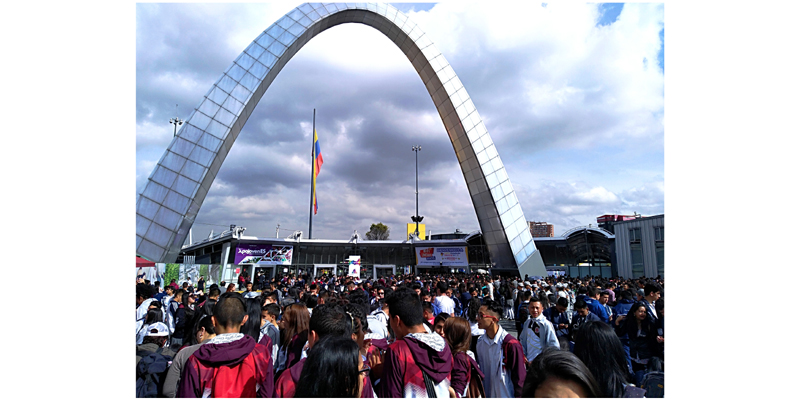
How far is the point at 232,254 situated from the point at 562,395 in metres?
33.8

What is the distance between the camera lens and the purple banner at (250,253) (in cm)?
2930

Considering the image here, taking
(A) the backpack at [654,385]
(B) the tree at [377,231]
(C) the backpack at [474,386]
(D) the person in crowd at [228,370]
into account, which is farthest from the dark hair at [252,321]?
(B) the tree at [377,231]

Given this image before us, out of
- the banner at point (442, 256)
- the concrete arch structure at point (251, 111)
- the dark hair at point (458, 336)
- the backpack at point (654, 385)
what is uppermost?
the concrete arch structure at point (251, 111)

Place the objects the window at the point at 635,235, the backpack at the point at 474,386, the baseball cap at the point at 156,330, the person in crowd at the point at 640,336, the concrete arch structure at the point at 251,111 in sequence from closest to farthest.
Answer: the backpack at the point at 474,386 < the baseball cap at the point at 156,330 < the person in crowd at the point at 640,336 < the concrete arch structure at the point at 251,111 < the window at the point at 635,235

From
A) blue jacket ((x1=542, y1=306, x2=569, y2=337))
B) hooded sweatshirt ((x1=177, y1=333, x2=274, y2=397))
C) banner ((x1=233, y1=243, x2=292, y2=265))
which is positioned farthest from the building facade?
hooded sweatshirt ((x1=177, y1=333, x2=274, y2=397))

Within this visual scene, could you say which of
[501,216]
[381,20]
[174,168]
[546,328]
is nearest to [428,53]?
[381,20]

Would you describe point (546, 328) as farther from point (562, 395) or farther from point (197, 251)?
point (197, 251)

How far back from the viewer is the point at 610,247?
30.6 m

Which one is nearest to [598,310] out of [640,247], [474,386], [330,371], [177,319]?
[474,386]

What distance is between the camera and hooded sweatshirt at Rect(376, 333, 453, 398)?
104 inches

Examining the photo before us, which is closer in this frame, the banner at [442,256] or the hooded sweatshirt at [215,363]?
the hooded sweatshirt at [215,363]

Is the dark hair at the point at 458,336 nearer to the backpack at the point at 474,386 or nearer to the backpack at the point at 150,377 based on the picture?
the backpack at the point at 474,386

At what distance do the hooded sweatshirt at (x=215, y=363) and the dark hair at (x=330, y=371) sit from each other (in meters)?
0.85

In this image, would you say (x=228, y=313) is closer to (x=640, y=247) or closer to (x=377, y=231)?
(x=640, y=247)
